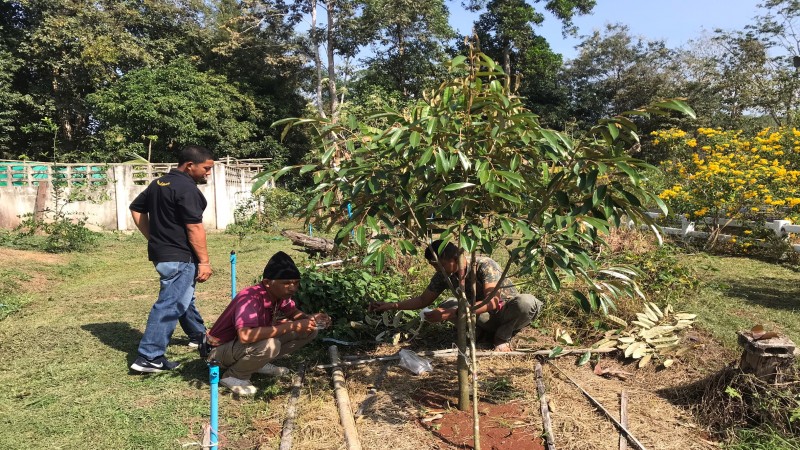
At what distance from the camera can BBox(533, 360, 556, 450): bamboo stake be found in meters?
2.84

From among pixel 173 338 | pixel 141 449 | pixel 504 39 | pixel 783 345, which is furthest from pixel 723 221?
pixel 504 39

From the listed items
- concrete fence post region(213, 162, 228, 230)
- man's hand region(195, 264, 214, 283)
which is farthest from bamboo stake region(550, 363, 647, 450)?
concrete fence post region(213, 162, 228, 230)

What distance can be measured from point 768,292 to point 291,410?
593 centimetres

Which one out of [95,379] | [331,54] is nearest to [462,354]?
[95,379]

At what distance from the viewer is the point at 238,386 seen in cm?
345

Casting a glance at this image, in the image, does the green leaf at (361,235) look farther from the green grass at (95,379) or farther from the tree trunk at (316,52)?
the tree trunk at (316,52)

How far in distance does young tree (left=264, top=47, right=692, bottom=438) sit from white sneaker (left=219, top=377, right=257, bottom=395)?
1.36 metres

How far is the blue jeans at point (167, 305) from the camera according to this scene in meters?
3.72

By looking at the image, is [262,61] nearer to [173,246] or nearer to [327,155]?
[173,246]

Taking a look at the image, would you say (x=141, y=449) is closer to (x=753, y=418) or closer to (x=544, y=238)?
(x=544, y=238)

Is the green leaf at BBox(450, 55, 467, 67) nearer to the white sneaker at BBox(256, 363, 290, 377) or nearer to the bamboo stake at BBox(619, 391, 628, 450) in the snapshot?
the bamboo stake at BBox(619, 391, 628, 450)

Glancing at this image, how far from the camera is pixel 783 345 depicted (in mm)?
2889

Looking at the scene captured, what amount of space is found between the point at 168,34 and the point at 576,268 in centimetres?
2473

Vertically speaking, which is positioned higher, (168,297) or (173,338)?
(168,297)
